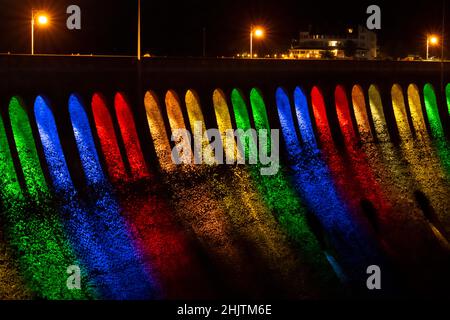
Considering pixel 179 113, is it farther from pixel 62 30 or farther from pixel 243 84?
pixel 62 30

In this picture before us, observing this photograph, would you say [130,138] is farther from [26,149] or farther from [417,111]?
[417,111]

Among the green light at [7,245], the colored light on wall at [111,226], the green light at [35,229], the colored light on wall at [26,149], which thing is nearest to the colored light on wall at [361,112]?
the colored light on wall at [111,226]

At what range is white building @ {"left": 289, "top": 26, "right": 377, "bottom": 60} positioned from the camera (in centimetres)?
8638

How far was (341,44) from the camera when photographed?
90.6 meters

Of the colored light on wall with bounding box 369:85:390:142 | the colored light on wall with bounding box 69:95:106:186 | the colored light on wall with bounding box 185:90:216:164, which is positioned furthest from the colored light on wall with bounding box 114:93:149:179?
the colored light on wall with bounding box 369:85:390:142

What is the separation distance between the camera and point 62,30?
156 feet

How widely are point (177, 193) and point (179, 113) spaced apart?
4858 mm

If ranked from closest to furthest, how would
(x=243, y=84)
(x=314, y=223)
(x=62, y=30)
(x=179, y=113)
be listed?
(x=314, y=223) → (x=179, y=113) → (x=243, y=84) → (x=62, y=30)

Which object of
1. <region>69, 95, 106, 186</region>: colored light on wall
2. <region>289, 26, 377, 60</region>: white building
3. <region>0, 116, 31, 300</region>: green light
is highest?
<region>289, 26, 377, 60</region>: white building

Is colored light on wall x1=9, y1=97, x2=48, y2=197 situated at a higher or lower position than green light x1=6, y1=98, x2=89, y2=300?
higher

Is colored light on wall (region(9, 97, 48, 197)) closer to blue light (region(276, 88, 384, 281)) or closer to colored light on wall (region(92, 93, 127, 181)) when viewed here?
colored light on wall (region(92, 93, 127, 181))

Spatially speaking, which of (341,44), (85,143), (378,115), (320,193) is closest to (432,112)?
(378,115)

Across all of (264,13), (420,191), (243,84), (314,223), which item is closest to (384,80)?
(243,84)

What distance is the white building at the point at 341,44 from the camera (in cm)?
8638
